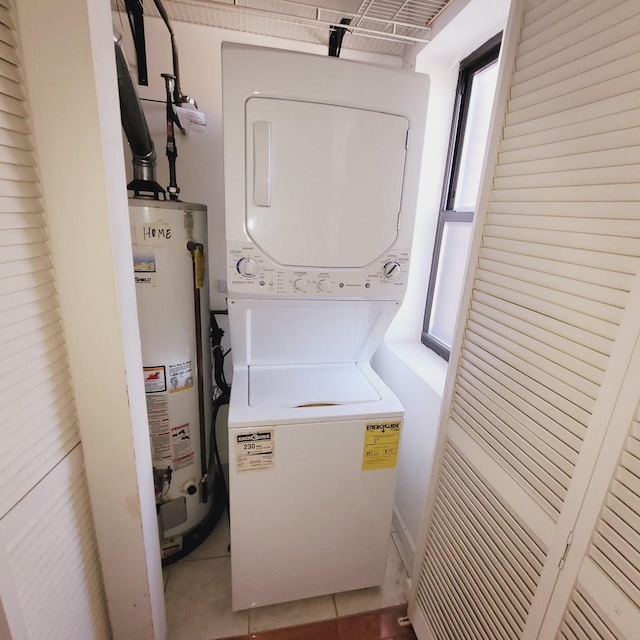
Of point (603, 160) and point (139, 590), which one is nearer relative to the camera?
point (603, 160)

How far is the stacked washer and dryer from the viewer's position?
1150 mm

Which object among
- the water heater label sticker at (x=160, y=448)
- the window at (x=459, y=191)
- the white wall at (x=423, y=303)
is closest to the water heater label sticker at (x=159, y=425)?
the water heater label sticker at (x=160, y=448)

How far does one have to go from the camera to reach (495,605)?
1012mm

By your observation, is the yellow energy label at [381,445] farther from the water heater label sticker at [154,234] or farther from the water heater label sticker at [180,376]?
the water heater label sticker at [154,234]

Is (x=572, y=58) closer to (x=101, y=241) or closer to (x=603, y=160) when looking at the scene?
(x=603, y=160)

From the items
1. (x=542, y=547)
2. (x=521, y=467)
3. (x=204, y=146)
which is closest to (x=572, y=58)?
(x=521, y=467)

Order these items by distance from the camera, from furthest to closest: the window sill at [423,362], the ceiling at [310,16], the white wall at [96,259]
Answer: the window sill at [423,362]
the ceiling at [310,16]
the white wall at [96,259]

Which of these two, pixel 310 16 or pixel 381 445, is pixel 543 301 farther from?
pixel 310 16

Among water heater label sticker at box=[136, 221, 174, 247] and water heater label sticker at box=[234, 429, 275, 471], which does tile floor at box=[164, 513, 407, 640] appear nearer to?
water heater label sticker at box=[234, 429, 275, 471]

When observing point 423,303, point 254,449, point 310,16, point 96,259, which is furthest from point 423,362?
point 310,16

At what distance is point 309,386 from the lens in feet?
4.92

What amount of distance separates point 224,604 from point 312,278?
1.53 m

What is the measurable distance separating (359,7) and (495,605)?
217 centimetres

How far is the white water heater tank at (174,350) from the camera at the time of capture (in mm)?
1341
